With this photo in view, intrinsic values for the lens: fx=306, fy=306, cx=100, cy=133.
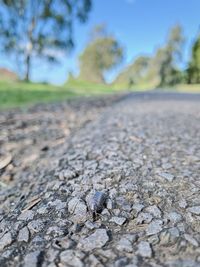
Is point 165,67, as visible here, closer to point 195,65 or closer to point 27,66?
point 195,65

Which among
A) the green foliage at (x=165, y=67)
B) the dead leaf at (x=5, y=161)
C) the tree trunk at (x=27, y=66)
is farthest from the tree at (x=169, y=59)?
the dead leaf at (x=5, y=161)

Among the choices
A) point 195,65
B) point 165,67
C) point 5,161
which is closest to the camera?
point 5,161

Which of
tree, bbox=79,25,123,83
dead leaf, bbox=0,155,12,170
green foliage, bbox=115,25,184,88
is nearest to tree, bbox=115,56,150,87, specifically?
green foliage, bbox=115,25,184,88

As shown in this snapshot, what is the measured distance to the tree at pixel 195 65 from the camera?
31.5 metres

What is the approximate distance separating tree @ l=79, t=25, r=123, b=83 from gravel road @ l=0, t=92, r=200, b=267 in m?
42.4

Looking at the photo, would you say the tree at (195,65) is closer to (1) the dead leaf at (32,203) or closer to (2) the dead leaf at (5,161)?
(2) the dead leaf at (5,161)

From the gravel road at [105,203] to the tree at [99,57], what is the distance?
139ft

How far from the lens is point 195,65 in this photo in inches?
1298

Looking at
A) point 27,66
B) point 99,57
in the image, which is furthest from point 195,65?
point 27,66

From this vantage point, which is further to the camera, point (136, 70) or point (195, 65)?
point (136, 70)

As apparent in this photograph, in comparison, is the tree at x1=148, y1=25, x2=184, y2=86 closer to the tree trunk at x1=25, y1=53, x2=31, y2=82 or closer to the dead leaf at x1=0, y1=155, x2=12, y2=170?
the tree trunk at x1=25, y1=53, x2=31, y2=82

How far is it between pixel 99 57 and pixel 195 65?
16.1 m

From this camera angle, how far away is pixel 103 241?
1.04m

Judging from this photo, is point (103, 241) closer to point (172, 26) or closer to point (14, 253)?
point (14, 253)
